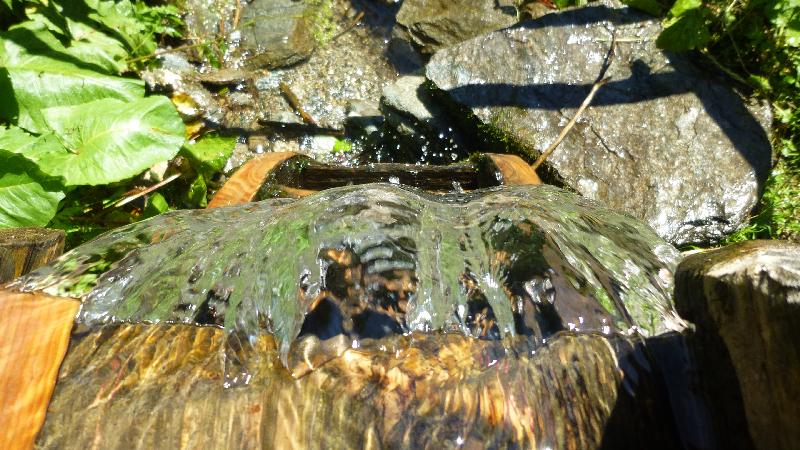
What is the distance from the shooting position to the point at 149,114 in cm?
284

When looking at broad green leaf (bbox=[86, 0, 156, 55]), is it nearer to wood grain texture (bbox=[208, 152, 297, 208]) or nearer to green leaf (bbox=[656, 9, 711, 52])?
wood grain texture (bbox=[208, 152, 297, 208])

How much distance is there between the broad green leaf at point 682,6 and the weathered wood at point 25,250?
3.48m

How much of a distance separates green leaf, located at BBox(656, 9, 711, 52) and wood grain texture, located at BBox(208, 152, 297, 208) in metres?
2.27

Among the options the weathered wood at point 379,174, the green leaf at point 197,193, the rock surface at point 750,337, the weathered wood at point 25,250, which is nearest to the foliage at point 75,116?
the green leaf at point 197,193

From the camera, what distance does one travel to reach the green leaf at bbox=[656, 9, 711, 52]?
3674mm

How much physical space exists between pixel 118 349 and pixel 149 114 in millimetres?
1501

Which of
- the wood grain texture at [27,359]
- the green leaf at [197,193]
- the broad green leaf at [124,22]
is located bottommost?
the wood grain texture at [27,359]

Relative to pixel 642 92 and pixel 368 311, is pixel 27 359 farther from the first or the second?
pixel 642 92

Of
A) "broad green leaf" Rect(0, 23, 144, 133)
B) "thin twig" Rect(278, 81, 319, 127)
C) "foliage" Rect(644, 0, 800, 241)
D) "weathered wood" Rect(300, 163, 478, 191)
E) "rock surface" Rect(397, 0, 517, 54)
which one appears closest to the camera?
"weathered wood" Rect(300, 163, 478, 191)

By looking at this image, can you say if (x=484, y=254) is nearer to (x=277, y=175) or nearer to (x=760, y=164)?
(x=277, y=175)

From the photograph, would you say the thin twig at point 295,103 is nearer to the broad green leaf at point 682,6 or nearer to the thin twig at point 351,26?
the thin twig at point 351,26

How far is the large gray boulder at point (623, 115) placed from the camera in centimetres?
354

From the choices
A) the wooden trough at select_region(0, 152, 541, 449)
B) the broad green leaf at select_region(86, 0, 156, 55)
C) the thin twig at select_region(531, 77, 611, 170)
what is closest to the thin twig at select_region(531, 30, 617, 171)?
the thin twig at select_region(531, 77, 611, 170)

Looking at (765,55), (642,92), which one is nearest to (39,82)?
(642,92)
